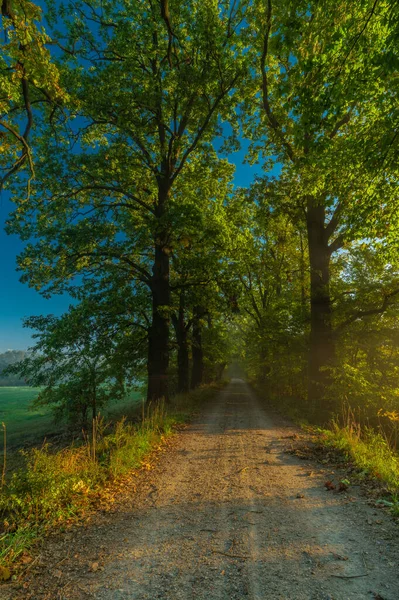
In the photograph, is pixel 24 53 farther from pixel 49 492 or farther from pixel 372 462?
pixel 372 462

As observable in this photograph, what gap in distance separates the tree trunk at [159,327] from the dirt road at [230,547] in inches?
311

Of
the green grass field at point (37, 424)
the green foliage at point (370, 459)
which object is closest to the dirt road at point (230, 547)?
the green foliage at point (370, 459)

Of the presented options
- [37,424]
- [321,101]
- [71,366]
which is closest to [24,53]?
[321,101]

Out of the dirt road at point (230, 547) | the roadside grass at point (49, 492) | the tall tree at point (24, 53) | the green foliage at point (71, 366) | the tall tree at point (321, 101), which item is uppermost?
the tall tree at point (321, 101)

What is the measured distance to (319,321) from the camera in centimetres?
1280

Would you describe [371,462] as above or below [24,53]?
below

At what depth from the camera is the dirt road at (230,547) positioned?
273 centimetres

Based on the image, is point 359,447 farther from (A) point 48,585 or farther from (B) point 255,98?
(B) point 255,98

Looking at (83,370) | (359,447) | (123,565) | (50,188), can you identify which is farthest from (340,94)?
(83,370)

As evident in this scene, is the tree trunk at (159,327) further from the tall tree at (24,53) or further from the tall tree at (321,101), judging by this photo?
the tall tree at (24,53)

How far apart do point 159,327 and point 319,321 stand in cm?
672

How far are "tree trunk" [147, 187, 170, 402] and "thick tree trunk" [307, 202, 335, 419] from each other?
243 inches

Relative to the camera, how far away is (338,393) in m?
11.9

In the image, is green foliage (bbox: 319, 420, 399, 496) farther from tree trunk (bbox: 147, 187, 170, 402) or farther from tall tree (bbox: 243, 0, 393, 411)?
tree trunk (bbox: 147, 187, 170, 402)
